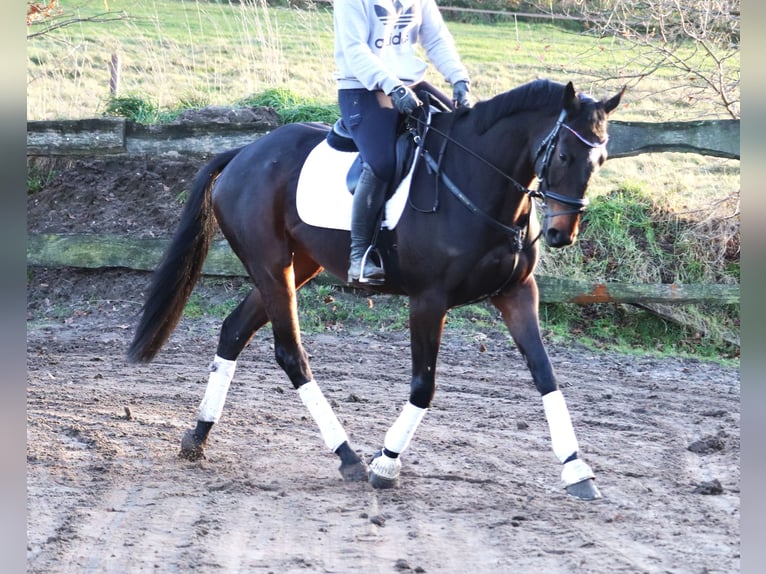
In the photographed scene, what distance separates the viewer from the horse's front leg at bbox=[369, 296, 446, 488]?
520 centimetres

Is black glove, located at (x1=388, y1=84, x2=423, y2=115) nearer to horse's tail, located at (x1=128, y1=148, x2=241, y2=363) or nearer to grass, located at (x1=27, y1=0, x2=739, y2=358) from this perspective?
horse's tail, located at (x1=128, y1=148, x2=241, y2=363)

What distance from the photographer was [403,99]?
16.9 feet

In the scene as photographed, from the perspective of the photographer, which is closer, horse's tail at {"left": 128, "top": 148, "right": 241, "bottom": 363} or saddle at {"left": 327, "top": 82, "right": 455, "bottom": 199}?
saddle at {"left": 327, "top": 82, "right": 455, "bottom": 199}

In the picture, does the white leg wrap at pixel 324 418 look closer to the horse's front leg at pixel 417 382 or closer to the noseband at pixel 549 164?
the horse's front leg at pixel 417 382

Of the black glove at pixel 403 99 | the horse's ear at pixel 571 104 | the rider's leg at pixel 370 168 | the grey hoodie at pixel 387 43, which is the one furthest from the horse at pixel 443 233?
the grey hoodie at pixel 387 43

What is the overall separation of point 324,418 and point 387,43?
2310 mm

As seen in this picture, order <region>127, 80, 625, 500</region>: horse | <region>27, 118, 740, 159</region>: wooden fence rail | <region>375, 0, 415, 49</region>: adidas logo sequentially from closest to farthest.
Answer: <region>127, 80, 625, 500</region>: horse < <region>375, 0, 415, 49</region>: adidas logo < <region>27, 118, 740, 159</region>: wooden fence rail

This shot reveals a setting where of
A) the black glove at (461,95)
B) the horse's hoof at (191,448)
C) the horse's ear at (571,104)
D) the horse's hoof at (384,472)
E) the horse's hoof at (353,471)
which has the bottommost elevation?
the horse's hoof at (191,448)

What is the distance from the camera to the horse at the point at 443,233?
15.4ft

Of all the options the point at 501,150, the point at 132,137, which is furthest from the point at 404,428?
the point at 132,137

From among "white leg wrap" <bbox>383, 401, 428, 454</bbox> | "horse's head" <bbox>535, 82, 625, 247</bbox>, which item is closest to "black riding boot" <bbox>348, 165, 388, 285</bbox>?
"white leg wrap" <bbox>383, 401, 428, 454</bbox>
